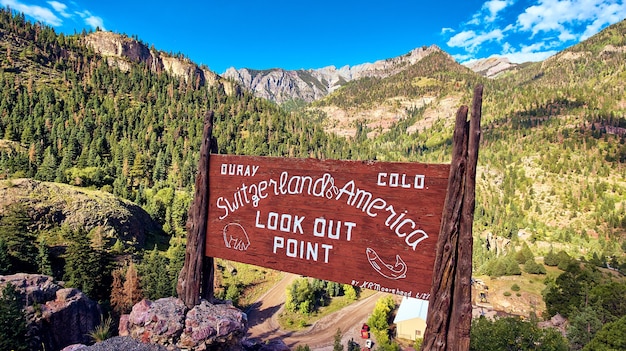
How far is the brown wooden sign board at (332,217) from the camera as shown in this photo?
4.45m

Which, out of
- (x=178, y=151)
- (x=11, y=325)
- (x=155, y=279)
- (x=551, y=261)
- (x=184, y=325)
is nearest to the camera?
(x=184, y=325)

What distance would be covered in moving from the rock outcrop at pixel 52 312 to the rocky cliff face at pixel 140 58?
11362 centimetres

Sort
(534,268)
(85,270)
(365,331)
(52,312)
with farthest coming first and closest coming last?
(534,268) < (365,331) < (85,270) < (52,312)

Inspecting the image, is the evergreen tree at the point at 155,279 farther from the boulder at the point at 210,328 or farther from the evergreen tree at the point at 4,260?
the boulder at the point at 210,328

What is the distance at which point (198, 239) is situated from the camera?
6297 mm

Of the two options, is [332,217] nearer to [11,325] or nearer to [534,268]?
[11,325]

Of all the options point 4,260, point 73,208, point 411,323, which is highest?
point 73,208

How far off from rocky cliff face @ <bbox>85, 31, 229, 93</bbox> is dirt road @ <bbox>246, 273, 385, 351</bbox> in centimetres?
10411

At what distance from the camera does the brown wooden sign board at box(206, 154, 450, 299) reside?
445 cm

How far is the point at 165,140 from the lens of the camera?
7606 centimetres

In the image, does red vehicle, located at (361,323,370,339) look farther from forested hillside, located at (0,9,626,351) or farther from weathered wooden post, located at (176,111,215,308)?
weathered wooden post, located at (176,111,215,308)

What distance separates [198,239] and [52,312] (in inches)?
739

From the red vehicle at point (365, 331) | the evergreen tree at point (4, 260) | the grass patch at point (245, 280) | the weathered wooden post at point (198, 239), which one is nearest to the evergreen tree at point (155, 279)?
the grass patch at point (245, 280)

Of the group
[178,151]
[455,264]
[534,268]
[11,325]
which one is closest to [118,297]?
[11,325]
